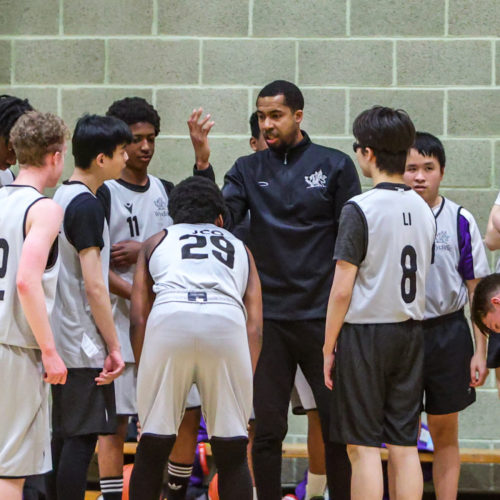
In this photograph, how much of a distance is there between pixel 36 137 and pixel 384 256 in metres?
1.29

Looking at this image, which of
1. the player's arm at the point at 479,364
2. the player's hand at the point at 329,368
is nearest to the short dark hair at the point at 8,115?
the player's hand at the point at 329,368

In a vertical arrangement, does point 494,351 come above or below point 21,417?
above

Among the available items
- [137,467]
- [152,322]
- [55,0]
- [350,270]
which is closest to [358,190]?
[350,270]

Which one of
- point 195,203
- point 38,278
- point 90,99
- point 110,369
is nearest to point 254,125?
point 90,99

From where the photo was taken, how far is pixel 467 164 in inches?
197

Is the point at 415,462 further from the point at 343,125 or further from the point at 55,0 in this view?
the point at 55,0

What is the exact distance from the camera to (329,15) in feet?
16.4

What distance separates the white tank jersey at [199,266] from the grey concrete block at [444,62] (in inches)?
83.8

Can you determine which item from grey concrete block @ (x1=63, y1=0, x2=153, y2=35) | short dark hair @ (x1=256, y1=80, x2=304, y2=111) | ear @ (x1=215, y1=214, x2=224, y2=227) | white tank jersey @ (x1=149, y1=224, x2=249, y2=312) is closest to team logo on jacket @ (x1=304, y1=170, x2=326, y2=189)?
short dark hair @ (x1=256, y1=80, x2=304, y2=111)

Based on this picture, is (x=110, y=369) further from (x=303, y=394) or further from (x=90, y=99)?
(x=90, y=99)

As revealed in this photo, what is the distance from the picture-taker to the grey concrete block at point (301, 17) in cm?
500

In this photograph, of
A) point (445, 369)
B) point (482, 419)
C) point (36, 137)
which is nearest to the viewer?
point (36, 137)

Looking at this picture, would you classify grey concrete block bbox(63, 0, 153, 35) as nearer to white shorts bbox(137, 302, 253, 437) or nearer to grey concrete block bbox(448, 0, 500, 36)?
grey concrete block bbox(448, 0, 500, 36)

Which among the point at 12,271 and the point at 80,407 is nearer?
the point at 12,271
